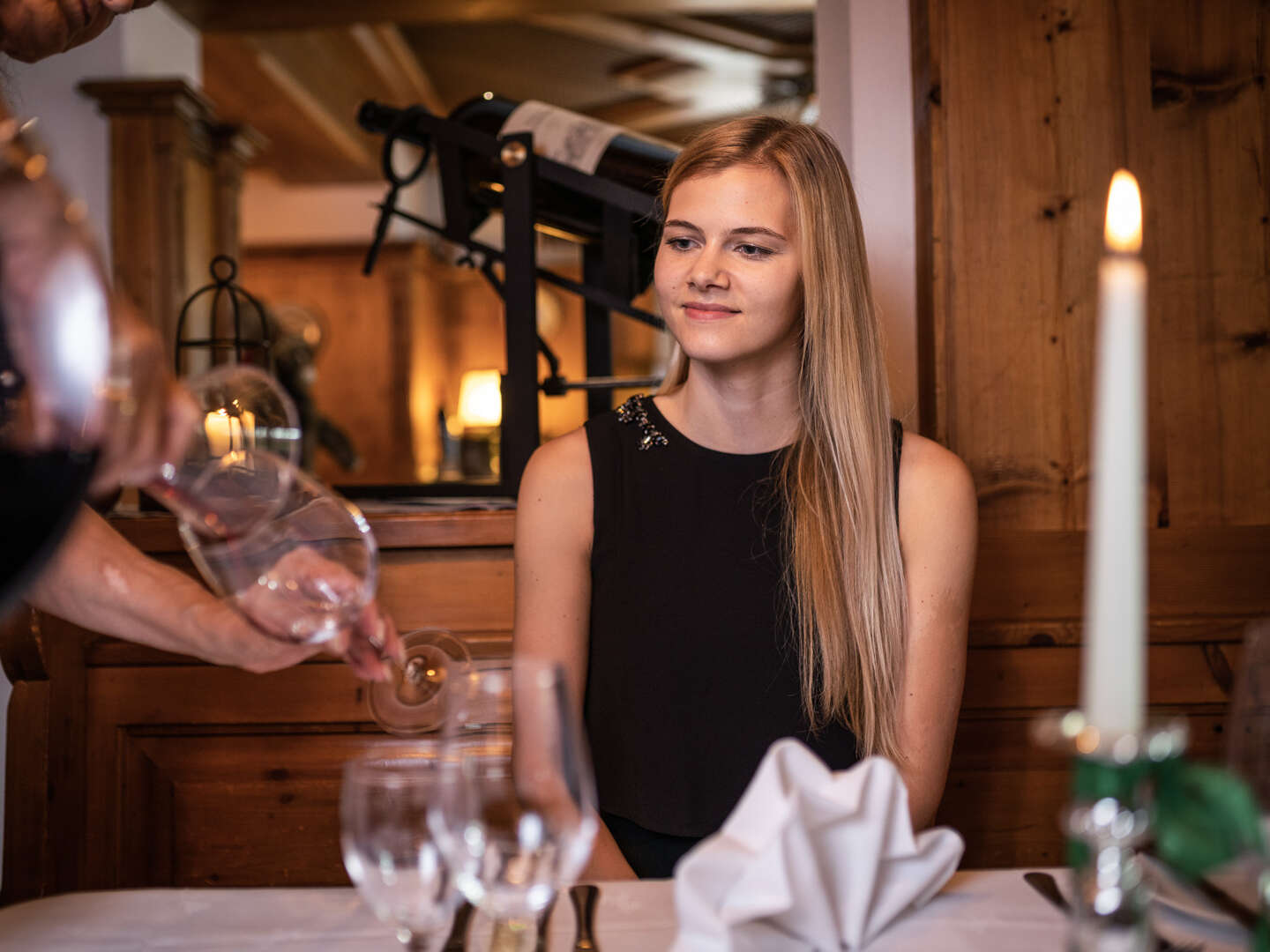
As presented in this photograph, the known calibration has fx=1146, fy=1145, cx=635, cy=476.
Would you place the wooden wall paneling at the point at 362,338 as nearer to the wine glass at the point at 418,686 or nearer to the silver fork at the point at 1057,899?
the wine glass at the point at 418,686

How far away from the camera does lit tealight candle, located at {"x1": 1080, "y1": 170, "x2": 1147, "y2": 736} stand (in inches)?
14.9

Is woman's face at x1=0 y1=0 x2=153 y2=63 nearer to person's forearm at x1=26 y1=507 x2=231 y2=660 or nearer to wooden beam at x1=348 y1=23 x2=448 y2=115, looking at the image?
person's forearm at x1=26 y1=507 x2=231 y2=660

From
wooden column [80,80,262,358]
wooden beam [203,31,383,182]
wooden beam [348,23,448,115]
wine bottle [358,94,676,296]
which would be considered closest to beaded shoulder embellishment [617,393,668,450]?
wine bottle [358,94,676,296]

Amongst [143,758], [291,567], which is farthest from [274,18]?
[291,567]

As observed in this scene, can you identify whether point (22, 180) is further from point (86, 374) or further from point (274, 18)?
point (274, 18)

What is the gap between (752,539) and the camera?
130cm

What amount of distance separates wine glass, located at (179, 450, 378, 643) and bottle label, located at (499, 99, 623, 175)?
1144 mm

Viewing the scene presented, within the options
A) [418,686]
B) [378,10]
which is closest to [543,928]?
[418,686]

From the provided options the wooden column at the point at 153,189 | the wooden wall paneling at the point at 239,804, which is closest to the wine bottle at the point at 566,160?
the wooden wall paneling at the point at 239,804

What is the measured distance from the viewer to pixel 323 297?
6.10 meters

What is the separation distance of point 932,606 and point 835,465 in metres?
0.19

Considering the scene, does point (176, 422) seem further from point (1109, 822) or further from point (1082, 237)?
point (1082, 237)

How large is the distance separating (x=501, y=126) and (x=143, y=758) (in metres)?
1.12

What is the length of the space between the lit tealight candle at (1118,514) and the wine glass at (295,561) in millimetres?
391
